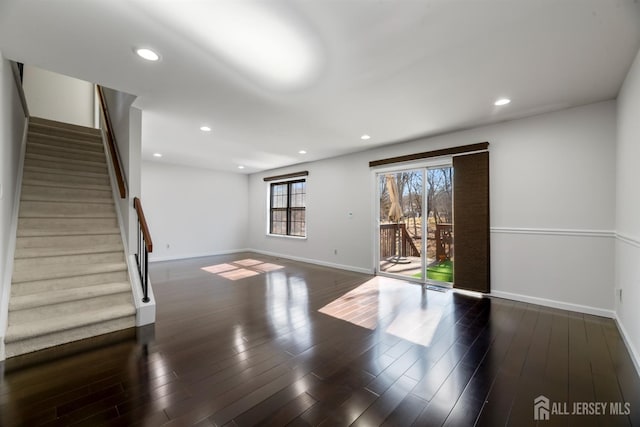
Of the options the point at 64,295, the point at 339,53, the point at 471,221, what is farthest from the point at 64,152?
the point at 471,221

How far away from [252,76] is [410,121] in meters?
2.21

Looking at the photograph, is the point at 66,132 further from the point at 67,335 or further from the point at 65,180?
the point at 67,335

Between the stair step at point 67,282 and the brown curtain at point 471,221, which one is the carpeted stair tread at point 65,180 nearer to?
the stair step at point 67,282

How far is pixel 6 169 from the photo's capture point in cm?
247

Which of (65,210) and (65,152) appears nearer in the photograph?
(65,210)

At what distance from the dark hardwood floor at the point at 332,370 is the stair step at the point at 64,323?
0.18 meters

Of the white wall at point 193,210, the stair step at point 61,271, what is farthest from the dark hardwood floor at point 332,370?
the white wall at point 193,210

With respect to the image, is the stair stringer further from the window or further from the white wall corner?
the window

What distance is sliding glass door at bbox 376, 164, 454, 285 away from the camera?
4309 mm

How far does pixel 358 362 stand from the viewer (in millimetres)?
2074

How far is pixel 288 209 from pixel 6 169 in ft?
16.9

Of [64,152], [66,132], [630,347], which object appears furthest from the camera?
[66,132]

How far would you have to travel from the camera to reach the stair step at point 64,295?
2.30 metres

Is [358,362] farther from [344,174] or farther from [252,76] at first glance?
[344,174]
